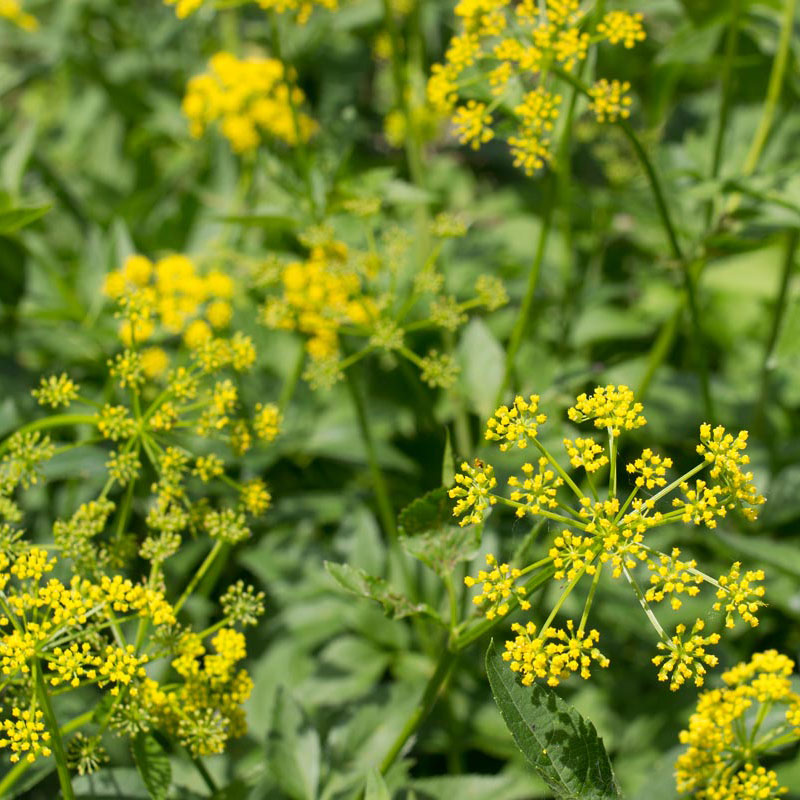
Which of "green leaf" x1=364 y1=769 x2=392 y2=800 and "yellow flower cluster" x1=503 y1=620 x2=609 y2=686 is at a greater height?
"yellow flower cluster" x1=503 y1=620 x2=609 y2=686

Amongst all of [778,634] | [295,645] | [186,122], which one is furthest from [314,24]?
[778,634]

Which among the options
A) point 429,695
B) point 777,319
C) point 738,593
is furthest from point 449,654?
point 777,319

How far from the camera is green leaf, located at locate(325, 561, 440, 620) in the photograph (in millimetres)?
2188

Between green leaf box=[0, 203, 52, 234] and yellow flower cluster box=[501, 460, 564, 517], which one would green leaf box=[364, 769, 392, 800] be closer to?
yellow flower cluster box=[501, 460, 564, 517]

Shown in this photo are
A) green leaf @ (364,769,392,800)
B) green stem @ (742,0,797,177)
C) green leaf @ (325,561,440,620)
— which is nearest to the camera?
green leaf @ (364,769,392,800)

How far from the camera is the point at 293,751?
276 centimetres

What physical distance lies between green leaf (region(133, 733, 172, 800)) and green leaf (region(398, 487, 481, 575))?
0.83 metres

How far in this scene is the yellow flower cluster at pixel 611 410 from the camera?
2.01 metres

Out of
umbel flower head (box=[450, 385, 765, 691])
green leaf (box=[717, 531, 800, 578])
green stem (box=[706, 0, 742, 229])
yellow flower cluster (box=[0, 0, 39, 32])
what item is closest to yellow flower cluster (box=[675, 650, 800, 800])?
umbel flower head (box=[450, 385, 765, 691])

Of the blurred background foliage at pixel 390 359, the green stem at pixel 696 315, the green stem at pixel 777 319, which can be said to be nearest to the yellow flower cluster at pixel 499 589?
the blurred background foliage at pixel 390 359

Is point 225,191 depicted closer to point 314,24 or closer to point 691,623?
point 314,24

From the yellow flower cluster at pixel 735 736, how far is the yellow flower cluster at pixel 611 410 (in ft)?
1.90

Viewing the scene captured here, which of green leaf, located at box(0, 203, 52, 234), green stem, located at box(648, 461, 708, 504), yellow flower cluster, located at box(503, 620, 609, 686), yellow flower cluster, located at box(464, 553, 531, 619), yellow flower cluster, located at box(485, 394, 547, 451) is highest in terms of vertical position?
green leaf, located at box(0, 203, 52, 234)

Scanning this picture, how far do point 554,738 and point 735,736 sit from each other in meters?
0.43
